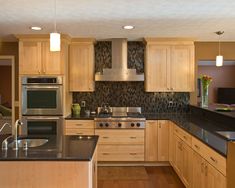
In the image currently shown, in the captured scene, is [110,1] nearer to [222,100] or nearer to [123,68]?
[123,68]

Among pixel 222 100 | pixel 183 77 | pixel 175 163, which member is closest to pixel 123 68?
pixel 183 77

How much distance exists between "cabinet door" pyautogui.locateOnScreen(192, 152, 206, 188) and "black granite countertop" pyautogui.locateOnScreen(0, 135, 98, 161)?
1.18m

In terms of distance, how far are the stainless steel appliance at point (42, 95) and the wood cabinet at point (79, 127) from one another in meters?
0.28

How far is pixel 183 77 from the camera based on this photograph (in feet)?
17.5

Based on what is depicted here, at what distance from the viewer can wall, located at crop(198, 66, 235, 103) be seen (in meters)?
10.4

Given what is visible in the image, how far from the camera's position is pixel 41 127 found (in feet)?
16.1

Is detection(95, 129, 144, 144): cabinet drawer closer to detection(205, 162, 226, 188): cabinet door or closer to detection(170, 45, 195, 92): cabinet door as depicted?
detection(170, 45, 195, 92): cabinet door

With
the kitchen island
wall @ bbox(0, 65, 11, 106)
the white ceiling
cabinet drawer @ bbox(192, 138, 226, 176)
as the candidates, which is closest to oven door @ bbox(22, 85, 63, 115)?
the white ceiling

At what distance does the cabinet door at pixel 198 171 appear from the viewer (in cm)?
295

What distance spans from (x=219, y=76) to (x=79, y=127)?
23.7 ft

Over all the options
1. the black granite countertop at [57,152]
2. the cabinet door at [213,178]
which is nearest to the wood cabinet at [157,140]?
the cabinet door at [213,178]

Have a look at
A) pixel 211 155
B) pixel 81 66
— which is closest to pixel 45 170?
pixel 211 155

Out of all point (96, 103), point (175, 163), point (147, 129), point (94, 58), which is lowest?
point (175, 163)

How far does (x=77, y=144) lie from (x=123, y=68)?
9.67 feet
